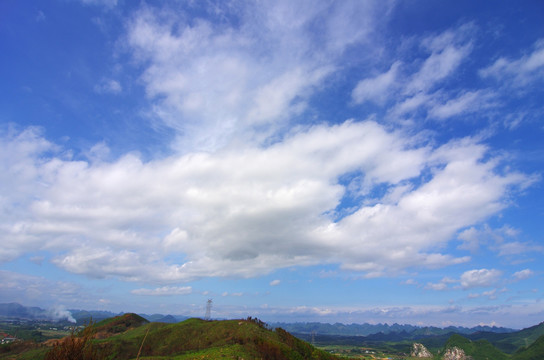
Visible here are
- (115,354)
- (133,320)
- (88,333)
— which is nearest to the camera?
(88,333)

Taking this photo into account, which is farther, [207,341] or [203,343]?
[207,341]

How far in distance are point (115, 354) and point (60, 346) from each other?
125 meters

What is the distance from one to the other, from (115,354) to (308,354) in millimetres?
75783

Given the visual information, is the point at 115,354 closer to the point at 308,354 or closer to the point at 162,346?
the point at 162,346

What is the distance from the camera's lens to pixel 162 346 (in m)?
128

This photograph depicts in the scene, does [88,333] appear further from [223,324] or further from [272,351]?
[223,324]

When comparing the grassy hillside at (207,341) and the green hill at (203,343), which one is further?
the grassy hillside at (207,341)

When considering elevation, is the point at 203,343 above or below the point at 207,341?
below

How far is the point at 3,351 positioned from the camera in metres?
138

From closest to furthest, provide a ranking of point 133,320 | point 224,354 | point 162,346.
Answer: point 224,354
point 162,346
point 133,320

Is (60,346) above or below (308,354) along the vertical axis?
above

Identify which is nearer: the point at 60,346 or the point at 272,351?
the point at 60,346

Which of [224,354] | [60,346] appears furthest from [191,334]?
[60,346]

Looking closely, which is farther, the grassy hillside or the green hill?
the grassy hillside
